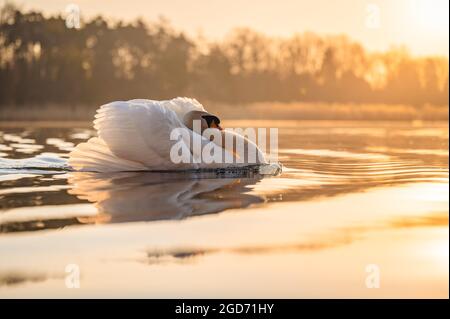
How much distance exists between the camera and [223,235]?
22.8ft

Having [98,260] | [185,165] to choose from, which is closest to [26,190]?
[185,165]

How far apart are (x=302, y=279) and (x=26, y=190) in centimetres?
543

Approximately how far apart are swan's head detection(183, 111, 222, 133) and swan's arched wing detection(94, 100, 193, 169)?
61 cm

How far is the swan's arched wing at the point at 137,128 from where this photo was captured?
11312mm

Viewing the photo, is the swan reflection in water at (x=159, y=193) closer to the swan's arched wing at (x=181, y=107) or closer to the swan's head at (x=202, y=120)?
the swan's head at (x=202, y=120)

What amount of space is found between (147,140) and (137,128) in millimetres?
230

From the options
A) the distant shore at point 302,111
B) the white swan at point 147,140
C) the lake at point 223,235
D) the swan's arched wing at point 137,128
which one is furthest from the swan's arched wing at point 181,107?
the distant shore at point 302,111

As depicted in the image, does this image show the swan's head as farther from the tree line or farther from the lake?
the tree line

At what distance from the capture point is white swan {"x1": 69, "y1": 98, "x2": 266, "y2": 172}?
11328 millimetres

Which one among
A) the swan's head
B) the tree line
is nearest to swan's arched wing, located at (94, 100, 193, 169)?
the swan's head

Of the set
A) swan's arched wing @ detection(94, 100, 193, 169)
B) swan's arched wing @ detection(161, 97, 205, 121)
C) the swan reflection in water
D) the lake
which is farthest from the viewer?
swan's arched wing @ detection(161, 97, 205, 121)

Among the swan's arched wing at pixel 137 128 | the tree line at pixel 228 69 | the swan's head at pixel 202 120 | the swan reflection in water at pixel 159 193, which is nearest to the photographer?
the swan reflection in water at pixel 159 193

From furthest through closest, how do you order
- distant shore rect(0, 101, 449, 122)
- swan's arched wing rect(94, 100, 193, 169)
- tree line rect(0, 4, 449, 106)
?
1. tree line rect(0, 4, 449, 106)
2. distant shore rect(0, 101, 449, 122)
3. swan's arched wing rect(94, 100, 193, 169)
